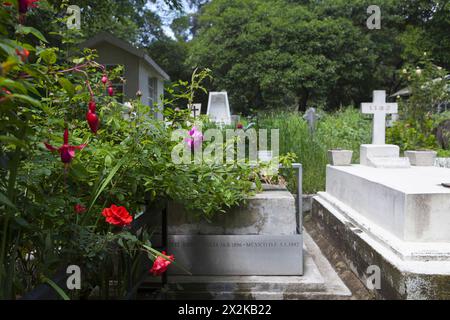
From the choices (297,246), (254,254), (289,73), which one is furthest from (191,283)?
(289,73)

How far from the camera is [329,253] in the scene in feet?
15.5

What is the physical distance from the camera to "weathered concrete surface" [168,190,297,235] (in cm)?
346

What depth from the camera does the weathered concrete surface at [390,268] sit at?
280 cm

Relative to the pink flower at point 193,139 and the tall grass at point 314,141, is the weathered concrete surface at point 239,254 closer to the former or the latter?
the pink flower at point 193,139

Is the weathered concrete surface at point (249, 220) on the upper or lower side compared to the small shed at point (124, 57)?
lower

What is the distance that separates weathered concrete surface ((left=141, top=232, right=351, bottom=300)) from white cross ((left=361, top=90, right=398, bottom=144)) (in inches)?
178

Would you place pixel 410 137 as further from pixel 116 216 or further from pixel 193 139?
pixel 116 216

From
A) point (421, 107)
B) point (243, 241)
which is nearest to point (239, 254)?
point (243, 241)

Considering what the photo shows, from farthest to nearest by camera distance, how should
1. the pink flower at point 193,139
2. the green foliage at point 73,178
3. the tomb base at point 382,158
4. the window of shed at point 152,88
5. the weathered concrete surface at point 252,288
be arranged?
1. the window of shed at point 152,88
2. the tomb base at point 382,158
3. the weathered concrete surface at point 252,288
4. the pink flower at point 193,139
5. the green foliage at point 73,178

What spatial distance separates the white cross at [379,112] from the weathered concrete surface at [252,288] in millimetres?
4512

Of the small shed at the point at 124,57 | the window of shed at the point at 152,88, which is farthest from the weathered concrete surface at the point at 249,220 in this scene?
the window of shed at the point at 152,88

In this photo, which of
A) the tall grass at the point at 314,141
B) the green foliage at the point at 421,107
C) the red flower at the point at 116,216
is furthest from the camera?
the green foliage at the point at 421,107

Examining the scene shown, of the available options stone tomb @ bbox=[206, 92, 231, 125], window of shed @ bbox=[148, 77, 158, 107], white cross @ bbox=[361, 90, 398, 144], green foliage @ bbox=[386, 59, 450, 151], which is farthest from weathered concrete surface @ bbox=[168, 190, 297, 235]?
window of shed @ bbox=[148, 77, 158, 107]

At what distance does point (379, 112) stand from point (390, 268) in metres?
4.95
